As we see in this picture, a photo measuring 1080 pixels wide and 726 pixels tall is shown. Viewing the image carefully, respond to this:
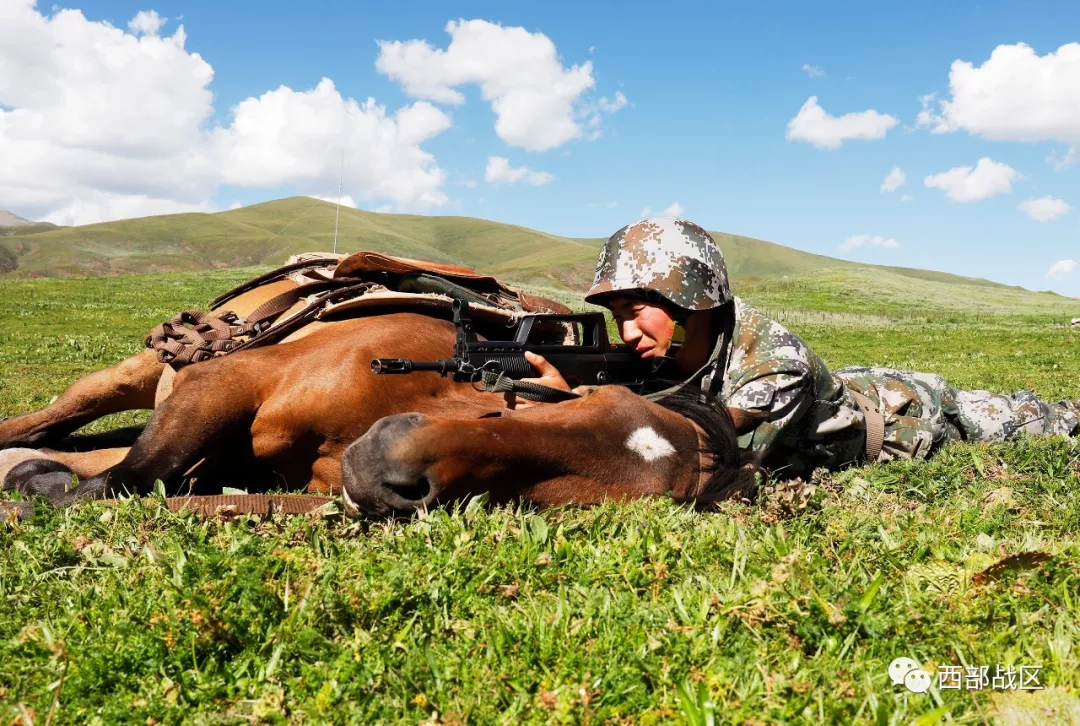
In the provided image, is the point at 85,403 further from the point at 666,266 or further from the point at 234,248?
the point at 234,248

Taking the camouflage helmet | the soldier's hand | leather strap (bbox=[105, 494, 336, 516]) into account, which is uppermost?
the camouflage helmet

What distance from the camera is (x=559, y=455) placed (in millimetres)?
2982

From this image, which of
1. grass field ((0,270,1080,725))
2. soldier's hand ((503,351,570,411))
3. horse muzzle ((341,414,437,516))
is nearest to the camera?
grass field ((0,270,1080,725))

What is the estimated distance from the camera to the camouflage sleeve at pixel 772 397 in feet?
15.3

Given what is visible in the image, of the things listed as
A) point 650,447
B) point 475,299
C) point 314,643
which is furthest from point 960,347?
point 314,643

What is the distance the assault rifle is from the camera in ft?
12.4

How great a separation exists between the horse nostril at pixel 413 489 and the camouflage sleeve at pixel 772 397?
2.42 meters

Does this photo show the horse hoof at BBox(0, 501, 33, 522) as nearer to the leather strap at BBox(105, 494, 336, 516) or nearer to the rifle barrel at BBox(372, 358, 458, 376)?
the leather strap at BBox(105, 494, 336, 516)

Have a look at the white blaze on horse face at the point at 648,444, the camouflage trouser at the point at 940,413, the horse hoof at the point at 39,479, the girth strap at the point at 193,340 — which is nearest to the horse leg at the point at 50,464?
the horse hoof at the point at 39,479

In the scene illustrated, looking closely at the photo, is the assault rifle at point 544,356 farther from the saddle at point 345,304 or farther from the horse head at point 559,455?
the horse head at point 559,455

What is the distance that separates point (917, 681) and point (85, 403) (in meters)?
5.19

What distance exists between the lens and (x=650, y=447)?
3.14 meters

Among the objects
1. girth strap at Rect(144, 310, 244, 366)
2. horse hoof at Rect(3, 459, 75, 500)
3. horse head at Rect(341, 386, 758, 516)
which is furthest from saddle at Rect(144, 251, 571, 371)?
horse head at Rect(341, 386, 758, 516)
